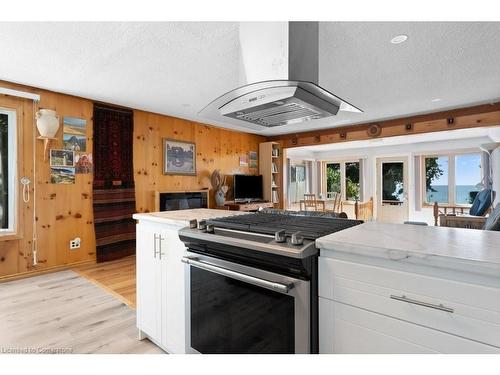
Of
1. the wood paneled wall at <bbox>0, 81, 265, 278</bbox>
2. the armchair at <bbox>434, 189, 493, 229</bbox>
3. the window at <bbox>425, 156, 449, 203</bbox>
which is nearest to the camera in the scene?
the wood paneled wall at <bbox>0, 81, 265, 278</bbox>

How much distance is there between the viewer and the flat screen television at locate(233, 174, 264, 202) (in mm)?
5729

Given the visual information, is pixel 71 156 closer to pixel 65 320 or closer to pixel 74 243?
pixel 74 243

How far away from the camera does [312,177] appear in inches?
357

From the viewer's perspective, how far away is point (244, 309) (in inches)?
52.7

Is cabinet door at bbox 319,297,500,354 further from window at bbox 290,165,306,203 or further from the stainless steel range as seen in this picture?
window at bbox 290,165,306,203

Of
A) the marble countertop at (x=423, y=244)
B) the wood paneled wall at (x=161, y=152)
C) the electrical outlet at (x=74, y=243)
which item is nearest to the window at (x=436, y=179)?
the wood paneled wall at (x=161, y=152)

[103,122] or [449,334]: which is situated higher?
[103,122]

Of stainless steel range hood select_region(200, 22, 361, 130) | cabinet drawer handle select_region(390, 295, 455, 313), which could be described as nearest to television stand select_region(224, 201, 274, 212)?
stainless steel range hood select_region(200, 22, 361, 130)

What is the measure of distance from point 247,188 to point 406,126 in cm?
310

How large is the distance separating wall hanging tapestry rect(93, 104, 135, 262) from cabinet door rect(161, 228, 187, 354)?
2.58 meters

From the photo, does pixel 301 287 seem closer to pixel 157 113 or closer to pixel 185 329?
pixel 185 329

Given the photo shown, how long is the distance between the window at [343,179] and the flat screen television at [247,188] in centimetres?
338
